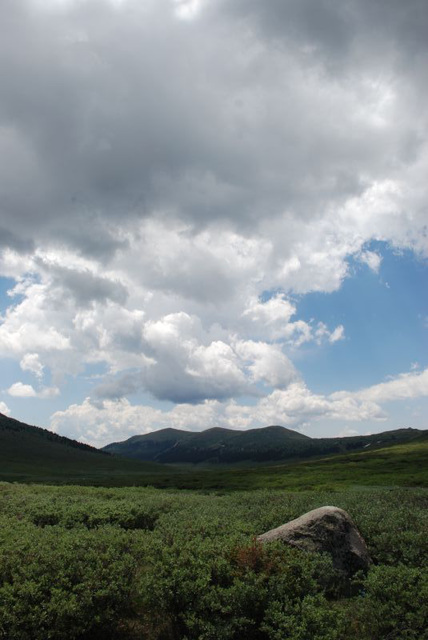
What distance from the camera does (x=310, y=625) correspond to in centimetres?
949

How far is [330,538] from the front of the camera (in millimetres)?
14898

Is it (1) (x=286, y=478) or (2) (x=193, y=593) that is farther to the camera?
(1) (x=286, y=478)

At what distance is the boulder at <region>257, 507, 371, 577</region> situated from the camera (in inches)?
574

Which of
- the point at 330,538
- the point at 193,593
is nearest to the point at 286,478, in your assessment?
the point at 330,538

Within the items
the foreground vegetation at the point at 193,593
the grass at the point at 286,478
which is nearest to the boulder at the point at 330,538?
the foreground vegetation at the point at 193,593

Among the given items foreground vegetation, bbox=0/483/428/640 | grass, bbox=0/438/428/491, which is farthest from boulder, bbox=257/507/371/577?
grass, bbox=0/438/428/491

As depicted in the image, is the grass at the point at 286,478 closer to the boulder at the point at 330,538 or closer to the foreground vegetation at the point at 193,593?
the boulder at the point at 330,538

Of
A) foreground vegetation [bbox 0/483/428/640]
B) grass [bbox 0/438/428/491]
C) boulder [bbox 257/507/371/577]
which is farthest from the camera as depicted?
grass [bbox 0/438/428/491]

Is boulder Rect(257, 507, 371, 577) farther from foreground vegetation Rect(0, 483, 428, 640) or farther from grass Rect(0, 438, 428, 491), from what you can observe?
grass Rect(0, 438, 428, 491)

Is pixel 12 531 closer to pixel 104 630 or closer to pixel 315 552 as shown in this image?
pixel 104 630

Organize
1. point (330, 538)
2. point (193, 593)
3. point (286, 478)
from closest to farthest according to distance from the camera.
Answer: point (193, 593)
point (330, 538)
point (286, 478)

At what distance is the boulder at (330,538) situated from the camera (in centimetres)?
1457

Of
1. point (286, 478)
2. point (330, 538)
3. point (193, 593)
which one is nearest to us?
point (193, 593)

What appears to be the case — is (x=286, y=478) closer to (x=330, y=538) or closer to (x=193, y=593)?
(x=330, y=538)
